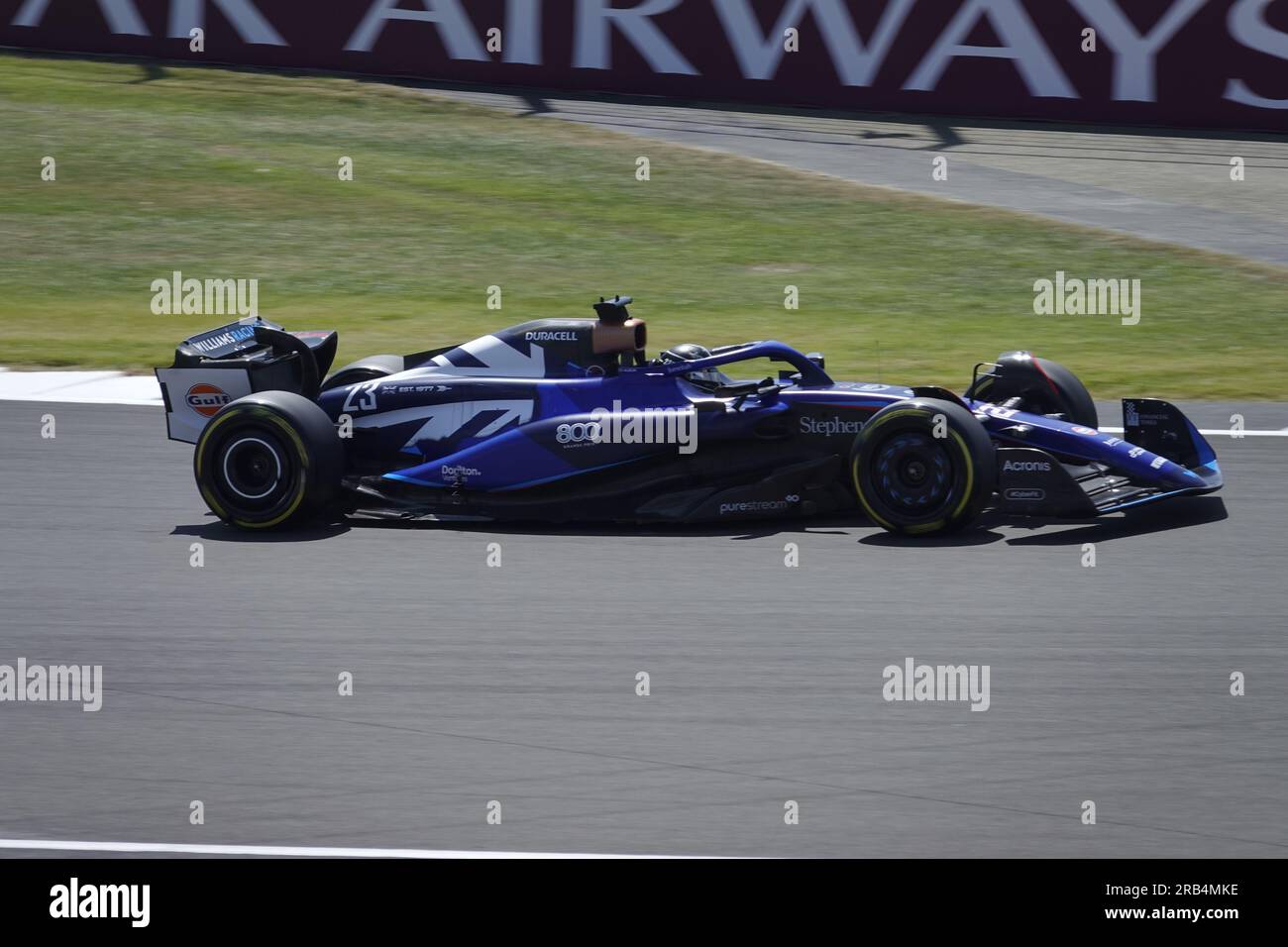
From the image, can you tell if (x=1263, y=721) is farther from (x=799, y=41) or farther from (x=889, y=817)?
(x=799, y=41)

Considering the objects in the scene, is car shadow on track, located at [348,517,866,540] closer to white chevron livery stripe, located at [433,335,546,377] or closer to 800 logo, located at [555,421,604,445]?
800 logo, located at [555,421,604,445]

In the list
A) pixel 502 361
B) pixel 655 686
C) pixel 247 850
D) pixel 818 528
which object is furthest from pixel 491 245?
pixel 247 850

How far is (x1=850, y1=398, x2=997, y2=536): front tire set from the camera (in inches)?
352

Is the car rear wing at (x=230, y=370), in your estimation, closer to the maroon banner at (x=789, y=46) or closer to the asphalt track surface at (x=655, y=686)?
the asphalt track surface at (x=655, y=686)

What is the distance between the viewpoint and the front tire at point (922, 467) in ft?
29.4

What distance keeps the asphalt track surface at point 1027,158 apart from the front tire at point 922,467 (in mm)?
12137

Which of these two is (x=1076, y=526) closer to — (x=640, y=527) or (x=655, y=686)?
(x=640, y=527)

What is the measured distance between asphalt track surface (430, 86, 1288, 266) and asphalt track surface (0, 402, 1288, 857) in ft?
38.8

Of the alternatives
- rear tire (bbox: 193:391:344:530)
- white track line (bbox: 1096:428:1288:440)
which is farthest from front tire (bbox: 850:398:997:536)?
white track line (bbox: 1096:428:1288:440)

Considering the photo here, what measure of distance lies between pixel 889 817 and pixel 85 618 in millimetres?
4211

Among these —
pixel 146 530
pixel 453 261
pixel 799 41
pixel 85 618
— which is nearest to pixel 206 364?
pixel 146 530

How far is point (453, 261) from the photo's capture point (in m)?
20.2

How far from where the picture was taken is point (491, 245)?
20797 mm

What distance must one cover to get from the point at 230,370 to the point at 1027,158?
15823 millimetres
